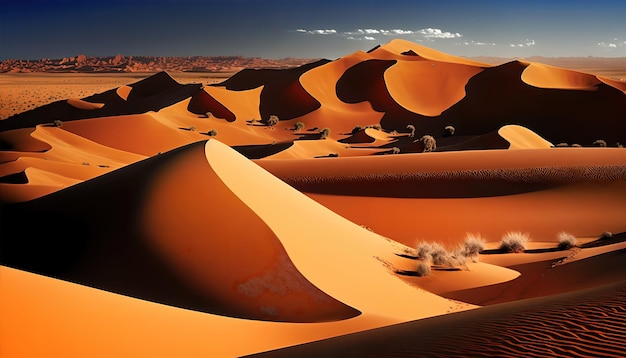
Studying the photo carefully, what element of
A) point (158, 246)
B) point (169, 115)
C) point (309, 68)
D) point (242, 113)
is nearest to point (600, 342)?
point (158, 246)

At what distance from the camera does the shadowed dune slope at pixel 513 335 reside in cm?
531

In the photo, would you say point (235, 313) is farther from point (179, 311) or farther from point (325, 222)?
point (325, 222)

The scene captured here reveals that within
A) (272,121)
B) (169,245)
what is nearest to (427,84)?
(272,121)

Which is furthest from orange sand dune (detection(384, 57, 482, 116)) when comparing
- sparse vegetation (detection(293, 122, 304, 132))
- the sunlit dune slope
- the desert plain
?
the sunlit dune slope

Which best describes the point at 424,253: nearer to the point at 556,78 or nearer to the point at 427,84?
the point at 556,78

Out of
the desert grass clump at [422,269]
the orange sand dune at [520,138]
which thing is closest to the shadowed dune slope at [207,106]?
the orange sand dune at [520,138]

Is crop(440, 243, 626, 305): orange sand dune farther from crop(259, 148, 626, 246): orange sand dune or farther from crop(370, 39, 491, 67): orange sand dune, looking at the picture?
crop(370, 39, 491, 67): orange sand dune

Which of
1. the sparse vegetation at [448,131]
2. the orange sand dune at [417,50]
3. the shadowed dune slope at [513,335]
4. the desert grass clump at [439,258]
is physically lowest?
the sparse vegetation at [448,131]

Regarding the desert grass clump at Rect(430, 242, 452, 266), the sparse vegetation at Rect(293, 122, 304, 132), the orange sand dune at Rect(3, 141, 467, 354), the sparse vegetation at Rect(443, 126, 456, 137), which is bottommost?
the sparse vegetation at Rect(293, 122, 304, 132)

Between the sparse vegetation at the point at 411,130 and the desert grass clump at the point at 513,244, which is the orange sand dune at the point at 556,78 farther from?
the desert grass clump at the point at 513,244

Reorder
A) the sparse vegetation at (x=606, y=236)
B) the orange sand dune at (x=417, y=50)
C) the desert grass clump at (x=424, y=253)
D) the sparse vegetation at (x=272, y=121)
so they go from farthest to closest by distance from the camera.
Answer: the orange sand dune at (x=417, y=50), the sparse vegetation at (x=272, y=121), the sparse vegetation at (x=606, y=236), the desert grass clump at (x=424, y=253)

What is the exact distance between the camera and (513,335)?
572 centimetres

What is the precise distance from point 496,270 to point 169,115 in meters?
39.2

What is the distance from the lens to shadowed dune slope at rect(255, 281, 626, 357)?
5.31 meters
